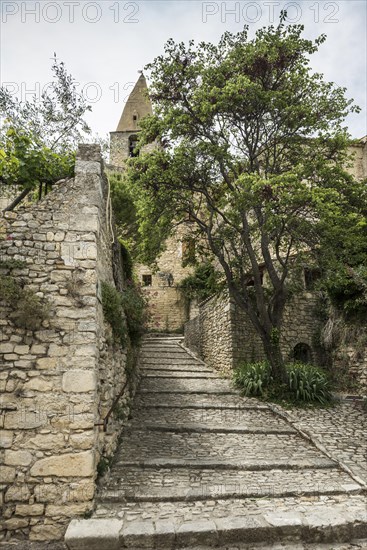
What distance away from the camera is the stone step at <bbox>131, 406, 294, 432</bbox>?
7.25 metres

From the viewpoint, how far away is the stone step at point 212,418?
725 centimetres

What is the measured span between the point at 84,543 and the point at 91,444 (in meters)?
0.96

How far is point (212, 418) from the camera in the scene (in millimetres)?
7719

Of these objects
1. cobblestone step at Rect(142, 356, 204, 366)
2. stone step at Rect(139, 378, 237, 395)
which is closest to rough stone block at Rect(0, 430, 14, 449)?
stone step at Rect(139, 378, 237, 395)

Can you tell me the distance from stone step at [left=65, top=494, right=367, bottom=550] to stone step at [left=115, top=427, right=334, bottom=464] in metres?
1.18

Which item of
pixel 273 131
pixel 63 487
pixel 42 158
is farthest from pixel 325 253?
pixel 63 487

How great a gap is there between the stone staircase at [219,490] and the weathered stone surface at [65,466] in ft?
1.65

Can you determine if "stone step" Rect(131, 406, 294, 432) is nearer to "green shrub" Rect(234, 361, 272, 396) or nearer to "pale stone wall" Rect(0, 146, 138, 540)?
"green shrub" Rect(234, 361, 272, 396)

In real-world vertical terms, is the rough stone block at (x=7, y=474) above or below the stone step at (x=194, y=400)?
above

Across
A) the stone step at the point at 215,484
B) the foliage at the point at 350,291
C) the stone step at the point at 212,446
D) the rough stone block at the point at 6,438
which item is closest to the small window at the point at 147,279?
the foliage at the point at 350,291

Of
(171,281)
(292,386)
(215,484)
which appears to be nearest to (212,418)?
(292,386)

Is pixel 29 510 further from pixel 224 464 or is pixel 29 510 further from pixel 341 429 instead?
pixel 341 429

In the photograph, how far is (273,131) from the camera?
9438 millimetres

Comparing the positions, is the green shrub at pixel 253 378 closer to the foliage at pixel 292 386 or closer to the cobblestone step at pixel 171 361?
the foliage at pixel 292 386
